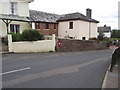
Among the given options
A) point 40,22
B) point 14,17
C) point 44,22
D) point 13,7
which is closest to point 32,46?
point 14,17

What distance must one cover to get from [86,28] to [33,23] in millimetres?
12195

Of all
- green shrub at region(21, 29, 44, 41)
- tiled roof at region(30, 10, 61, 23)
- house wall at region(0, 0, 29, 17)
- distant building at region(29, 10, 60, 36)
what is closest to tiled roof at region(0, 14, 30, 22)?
house wall at region(0, 0, 29, 17)

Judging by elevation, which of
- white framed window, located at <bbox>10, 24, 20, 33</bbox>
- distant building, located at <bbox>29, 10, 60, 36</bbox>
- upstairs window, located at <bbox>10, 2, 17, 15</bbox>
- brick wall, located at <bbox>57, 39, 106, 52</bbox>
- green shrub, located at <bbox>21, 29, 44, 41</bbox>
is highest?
upstairs window, located at <bbox>10, 2, 17, 15</bbox>

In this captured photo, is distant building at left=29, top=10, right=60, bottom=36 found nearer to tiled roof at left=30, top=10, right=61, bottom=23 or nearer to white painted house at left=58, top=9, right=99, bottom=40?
tiled roof at left=30, top=10, right=61, bottom=23

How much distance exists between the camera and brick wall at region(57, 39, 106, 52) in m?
23.8

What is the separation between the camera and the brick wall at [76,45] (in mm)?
23814

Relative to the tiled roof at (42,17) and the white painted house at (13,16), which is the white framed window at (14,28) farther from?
the tiled roof at (42,17)

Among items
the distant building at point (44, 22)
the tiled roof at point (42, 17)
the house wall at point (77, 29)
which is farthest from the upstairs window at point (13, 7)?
the house wall at point (77, 29)

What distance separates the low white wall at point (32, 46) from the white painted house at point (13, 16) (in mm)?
7318

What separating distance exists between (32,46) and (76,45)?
8.98m

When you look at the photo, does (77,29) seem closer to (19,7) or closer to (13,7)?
(19,7)

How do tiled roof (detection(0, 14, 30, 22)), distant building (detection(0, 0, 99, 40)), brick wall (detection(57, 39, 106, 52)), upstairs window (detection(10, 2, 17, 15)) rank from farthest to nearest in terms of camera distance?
upstairs window (detection(10, 2, 17, 15)) < distant building (detection(0, 0, 99, 40)) < tiled roof (detection(0, 14, 30, 22)) < brick wall (detection(57, 39, 106, 52))

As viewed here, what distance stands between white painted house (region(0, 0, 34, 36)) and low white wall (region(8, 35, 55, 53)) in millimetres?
7318

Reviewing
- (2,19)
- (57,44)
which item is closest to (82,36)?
(57,44)
